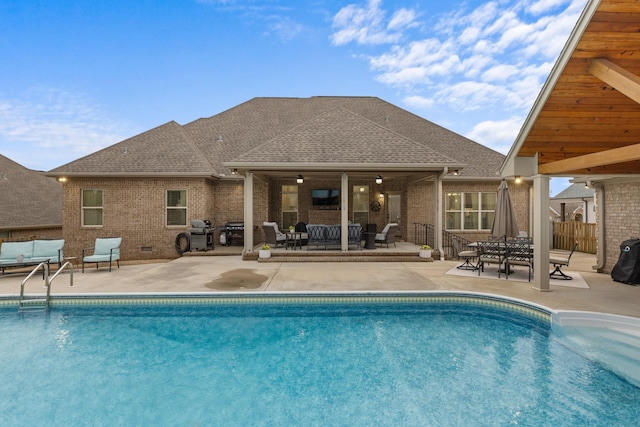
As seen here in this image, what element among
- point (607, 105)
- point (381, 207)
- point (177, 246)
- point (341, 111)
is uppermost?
point (341, 111)

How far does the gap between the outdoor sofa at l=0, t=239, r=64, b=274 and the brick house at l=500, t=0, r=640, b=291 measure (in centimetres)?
1220

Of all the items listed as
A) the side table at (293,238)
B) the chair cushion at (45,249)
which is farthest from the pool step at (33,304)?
the side table at (293,238)

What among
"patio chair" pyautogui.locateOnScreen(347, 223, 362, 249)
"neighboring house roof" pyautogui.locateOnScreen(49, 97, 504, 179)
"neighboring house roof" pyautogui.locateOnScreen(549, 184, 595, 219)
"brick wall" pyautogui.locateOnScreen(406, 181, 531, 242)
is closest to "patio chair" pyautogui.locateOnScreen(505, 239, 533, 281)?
"neighboring house roof" pyautogui.locateOnScreen(49, 97, 504, 179)

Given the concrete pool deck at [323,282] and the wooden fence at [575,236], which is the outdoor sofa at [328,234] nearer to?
the concrete pool deck at [323,282]

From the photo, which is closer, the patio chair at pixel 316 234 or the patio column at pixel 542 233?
the patio column at pixel 542 233

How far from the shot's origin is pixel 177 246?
13.4m

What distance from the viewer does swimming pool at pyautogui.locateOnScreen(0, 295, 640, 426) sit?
12.0 feet

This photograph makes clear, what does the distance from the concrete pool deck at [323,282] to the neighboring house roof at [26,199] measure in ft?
35.3

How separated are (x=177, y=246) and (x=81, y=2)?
48.6 ft

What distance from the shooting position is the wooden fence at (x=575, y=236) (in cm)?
1349

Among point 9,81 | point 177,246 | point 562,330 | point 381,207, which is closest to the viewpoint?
point 562,330

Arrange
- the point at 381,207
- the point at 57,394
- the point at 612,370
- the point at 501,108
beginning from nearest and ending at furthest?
the point at 57,394, the point at 612,370, the point at 381,207, the point at 501,108

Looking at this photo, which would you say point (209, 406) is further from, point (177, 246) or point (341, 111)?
point (341, 111)

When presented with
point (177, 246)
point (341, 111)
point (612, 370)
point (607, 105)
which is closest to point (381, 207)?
point (341, 111)
